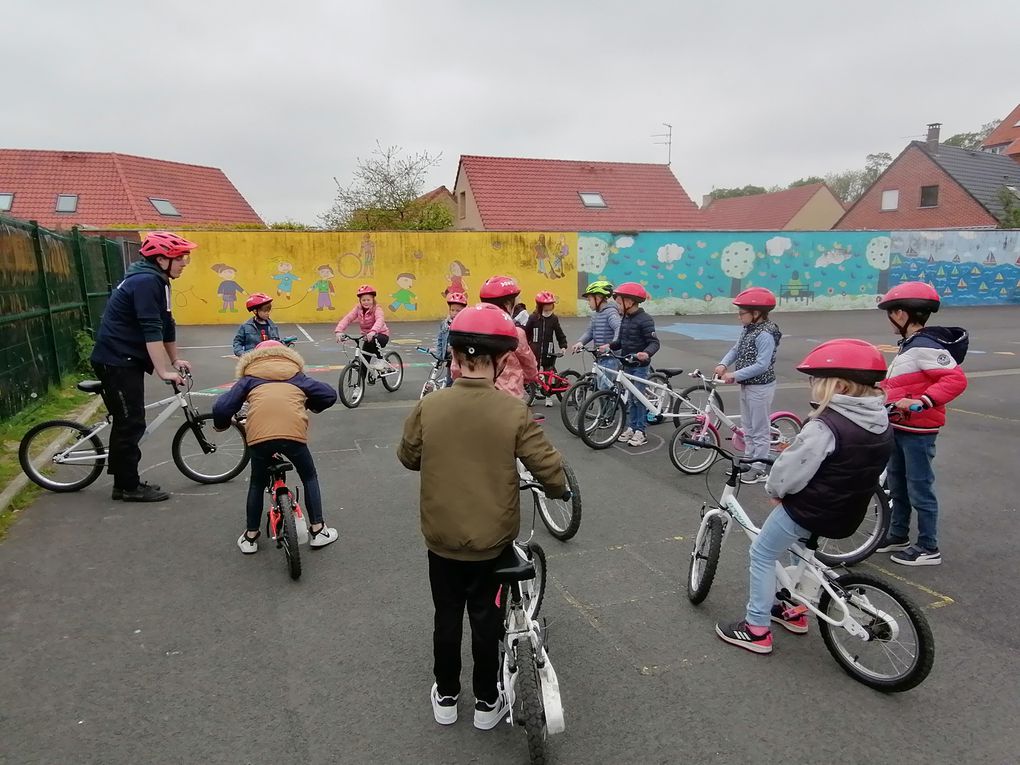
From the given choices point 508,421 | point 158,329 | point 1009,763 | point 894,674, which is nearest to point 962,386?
point 894,674

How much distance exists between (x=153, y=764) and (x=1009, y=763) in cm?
342

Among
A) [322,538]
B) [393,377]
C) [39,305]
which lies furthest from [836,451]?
[39,305]

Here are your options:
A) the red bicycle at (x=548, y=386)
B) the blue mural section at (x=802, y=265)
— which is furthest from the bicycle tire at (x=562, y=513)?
the blue mural section at (x=802, y=265)

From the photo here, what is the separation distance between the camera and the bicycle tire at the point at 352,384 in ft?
29.0

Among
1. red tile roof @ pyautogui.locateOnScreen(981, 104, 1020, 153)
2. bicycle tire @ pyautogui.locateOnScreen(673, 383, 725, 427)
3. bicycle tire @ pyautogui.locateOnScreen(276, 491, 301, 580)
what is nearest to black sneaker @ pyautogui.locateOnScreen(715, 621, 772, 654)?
bicycle tire @ pyautogui.locateOnScreen(276, 491, 301, 580)

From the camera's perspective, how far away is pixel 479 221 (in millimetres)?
29562

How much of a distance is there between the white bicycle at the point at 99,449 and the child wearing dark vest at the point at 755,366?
445cm

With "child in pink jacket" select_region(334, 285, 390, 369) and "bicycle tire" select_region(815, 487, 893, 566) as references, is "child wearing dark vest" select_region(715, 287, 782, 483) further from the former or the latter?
"child in pink jacket" select_region(334, 285, 390, 369)

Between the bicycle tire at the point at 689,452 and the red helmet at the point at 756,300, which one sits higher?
the red helmet at the point at 756,300

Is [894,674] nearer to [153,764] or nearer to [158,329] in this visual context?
[153,764]

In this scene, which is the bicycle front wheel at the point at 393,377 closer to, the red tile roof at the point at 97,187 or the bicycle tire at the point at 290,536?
the bicycle tire at the point at 290,536

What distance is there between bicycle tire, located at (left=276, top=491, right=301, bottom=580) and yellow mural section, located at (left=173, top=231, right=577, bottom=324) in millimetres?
16140

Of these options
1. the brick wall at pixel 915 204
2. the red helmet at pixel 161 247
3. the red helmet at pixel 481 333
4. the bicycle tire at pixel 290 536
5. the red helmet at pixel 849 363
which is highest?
the brick wall at pixel 915 204

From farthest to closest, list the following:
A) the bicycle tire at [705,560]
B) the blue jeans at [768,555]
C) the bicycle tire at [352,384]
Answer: the bicycle tire at [352,384] → the bicycle tire at [705,560] → the blue jeans at [768,555]
